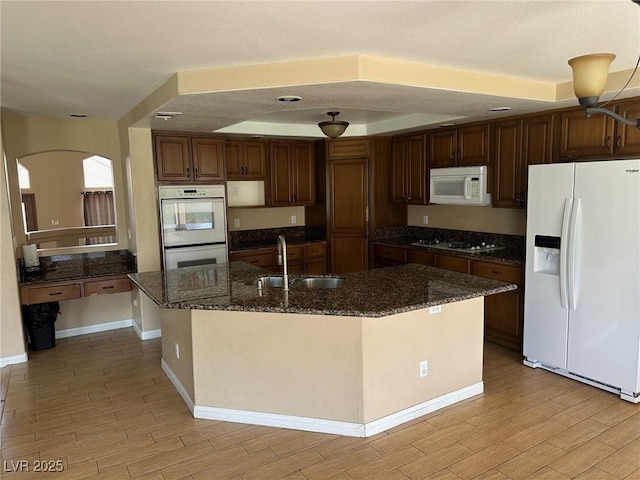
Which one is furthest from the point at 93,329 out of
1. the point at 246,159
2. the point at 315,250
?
the point at 315,250

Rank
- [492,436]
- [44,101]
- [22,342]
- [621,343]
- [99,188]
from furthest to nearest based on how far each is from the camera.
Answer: [99,188] → [22,342] → [44,101] → [621,343] → [492,436]

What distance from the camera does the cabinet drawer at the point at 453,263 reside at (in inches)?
182

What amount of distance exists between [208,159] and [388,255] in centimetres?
247

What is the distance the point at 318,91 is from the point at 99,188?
8.30 m

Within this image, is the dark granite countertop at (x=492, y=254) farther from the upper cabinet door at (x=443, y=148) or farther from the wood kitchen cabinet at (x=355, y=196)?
the upper cabinet door at (x=443, y=148)

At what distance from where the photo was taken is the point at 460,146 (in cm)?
496

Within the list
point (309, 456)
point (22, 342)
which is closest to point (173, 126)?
point (22, 342)

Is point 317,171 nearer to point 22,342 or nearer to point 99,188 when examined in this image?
point 22,342

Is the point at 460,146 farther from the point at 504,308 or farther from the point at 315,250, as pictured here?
the point at 315,250

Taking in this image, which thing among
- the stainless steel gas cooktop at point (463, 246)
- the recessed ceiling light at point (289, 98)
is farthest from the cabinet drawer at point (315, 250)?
the recessed ceiling light at point (289, 98)

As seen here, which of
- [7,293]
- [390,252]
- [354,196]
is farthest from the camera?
[354,196]

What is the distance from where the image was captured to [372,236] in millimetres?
5852

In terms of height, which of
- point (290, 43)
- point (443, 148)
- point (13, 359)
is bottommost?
point (13, 359)

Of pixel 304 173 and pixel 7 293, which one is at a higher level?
pixel 304 173
